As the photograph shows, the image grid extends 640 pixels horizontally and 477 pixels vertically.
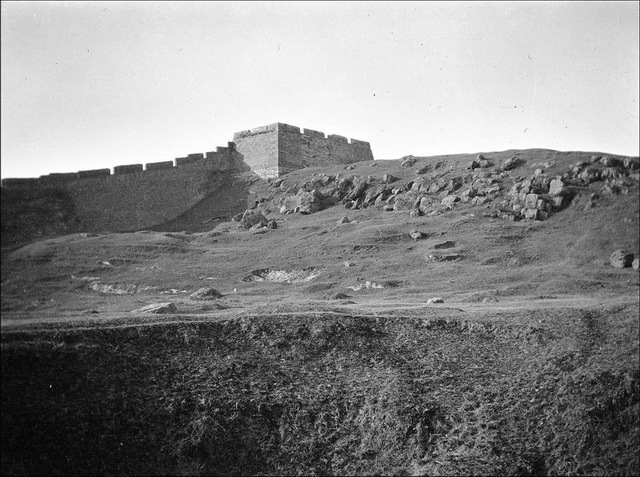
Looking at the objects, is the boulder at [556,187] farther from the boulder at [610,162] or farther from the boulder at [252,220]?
the boulder at [252,220]

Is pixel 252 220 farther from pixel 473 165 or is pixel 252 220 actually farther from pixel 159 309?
pixel 159 309

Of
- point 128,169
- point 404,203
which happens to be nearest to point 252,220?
point 404,203

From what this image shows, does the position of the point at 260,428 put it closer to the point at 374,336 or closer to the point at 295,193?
the point at 374,336

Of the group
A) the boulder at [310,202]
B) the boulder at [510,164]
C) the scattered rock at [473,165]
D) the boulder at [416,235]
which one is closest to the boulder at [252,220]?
the boulder at [310,202]

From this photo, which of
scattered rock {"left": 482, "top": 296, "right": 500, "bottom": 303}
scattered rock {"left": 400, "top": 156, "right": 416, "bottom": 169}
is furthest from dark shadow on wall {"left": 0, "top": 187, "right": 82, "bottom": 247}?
scattered rock {"left": 482, "top": 296, "right": 500, "bottom": 303}

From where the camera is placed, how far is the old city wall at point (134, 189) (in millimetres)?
44125

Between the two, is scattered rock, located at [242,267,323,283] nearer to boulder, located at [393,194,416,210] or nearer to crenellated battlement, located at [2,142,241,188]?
boulder, located at [393,194,416,210]

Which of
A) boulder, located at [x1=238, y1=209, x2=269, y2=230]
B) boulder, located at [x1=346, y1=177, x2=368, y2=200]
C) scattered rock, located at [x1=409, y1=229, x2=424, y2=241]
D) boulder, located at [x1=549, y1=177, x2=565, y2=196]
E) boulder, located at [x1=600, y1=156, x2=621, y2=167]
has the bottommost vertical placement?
scattered rock, located at [x1=409, y1=229, x2=424, y2=241]

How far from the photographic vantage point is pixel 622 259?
25.1 m

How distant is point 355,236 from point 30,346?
22.2m

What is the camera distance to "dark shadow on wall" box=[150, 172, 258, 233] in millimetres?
44594

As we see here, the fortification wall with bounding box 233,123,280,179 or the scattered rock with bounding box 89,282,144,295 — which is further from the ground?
the fortification wall with bounding box 233,123,280,179

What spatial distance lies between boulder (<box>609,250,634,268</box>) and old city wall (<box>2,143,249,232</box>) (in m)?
30.3

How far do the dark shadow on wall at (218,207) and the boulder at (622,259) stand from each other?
82.0ft
